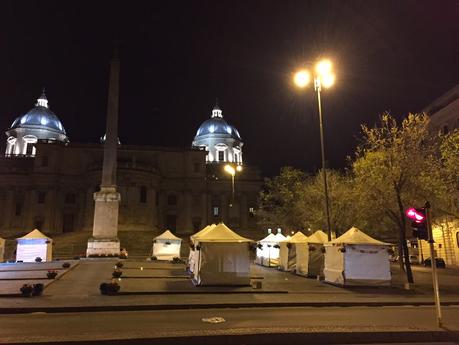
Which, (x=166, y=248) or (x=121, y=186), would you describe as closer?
(x=166, y=248)

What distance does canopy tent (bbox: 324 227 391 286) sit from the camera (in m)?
21.3

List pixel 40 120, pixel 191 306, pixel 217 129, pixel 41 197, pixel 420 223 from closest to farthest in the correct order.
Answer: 1. pixel 420 223
2. pixel 191 306
3. pixel 41 197
4. pixel 40 120
5. pixel 217 129

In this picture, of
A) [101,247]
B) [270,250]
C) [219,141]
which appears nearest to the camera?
[270,250]

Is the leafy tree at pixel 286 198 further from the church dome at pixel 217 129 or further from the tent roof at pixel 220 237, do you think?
the church dome at pixel 217 129

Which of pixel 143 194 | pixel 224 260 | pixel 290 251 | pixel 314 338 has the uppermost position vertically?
pixel 143 194

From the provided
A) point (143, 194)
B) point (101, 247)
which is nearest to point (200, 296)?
point (101, 247)

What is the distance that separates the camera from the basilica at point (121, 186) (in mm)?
72562

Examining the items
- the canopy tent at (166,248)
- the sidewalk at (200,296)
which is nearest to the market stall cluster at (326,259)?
the sidewalk at (200,296)

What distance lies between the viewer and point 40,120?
3553 inches

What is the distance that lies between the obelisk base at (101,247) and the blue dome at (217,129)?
62791mm

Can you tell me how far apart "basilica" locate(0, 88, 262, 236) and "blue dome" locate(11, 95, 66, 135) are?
20cm

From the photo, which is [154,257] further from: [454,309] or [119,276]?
[454,309]

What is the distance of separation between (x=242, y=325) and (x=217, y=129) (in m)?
89.6

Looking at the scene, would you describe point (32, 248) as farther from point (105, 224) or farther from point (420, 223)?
point (420, 223)
